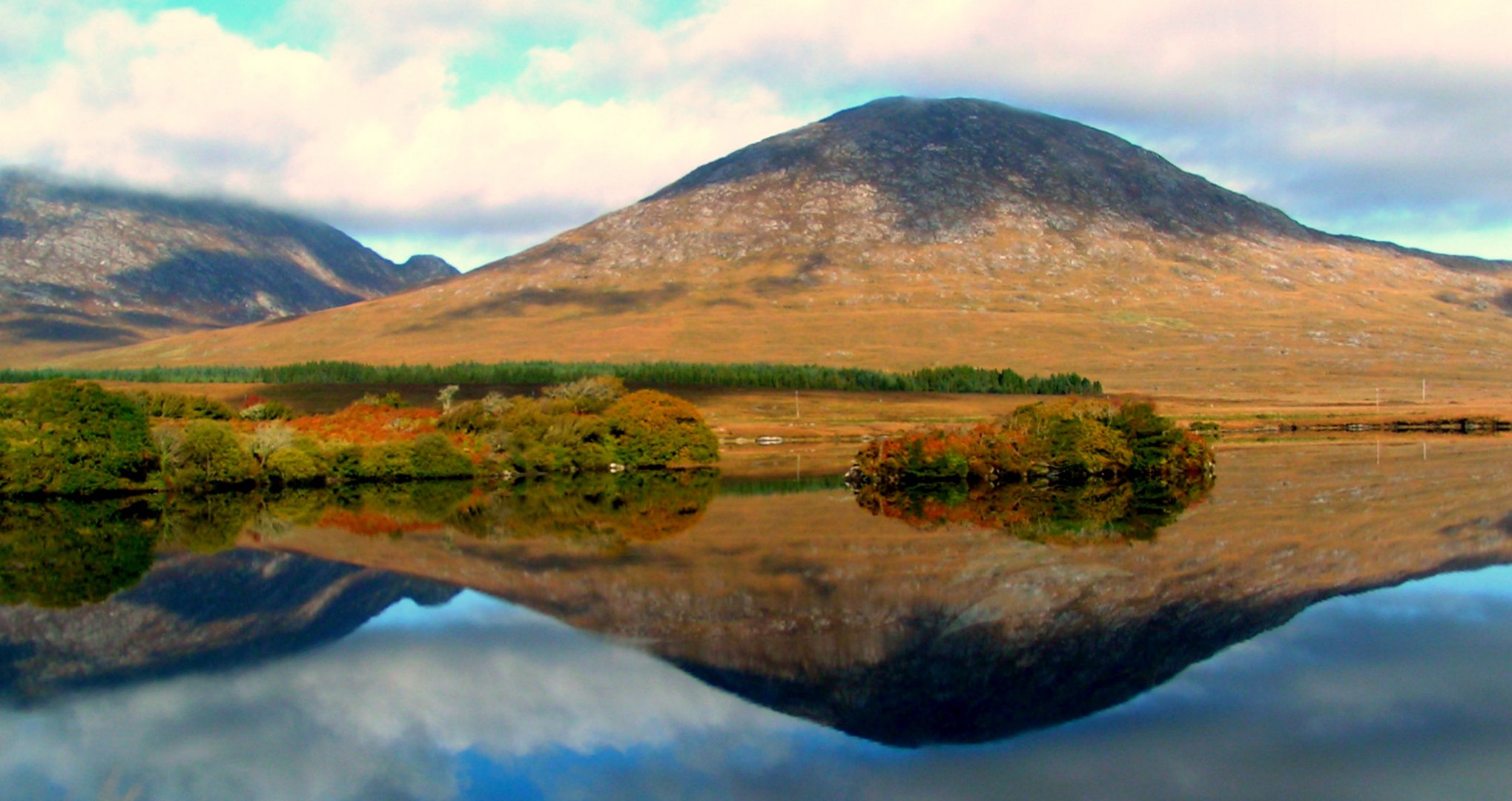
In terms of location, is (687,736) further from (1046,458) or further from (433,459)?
(433,459)

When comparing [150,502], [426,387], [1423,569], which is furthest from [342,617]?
[426,387]

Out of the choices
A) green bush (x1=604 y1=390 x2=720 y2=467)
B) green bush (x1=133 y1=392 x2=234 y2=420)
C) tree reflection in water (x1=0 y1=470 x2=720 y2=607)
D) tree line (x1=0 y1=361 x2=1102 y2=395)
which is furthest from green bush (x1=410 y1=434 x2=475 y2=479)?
tree line (x1=0 y1=361 x2=1102 y2=395)

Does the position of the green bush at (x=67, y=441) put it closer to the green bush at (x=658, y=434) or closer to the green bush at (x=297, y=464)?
the green bush at (x=297, y=464)

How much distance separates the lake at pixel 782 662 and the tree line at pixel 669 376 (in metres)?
91.2

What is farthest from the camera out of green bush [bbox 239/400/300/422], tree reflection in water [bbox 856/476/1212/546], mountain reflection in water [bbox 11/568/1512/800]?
green bush [bbox 239/400/300/422]

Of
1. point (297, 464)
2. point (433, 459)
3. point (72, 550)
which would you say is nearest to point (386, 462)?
point (433, 459)

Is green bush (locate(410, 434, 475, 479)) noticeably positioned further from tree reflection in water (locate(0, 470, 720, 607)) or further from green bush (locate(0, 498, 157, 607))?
green bush (locate(0, 498, 157, 607))

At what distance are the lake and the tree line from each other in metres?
91.2

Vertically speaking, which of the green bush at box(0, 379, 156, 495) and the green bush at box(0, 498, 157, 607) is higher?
the green bush at box(0, 379, 156, 495)

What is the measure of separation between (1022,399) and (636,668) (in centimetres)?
10560

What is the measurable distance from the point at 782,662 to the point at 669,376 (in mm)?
122781

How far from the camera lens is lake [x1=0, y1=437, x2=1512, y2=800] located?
15250 millimetres

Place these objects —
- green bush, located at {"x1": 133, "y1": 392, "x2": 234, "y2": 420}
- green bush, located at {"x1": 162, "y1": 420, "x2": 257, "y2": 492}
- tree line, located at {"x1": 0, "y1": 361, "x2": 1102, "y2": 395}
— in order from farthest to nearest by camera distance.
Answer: tree line, located at {"x1": 0, "y1": 361, "x2": 1102, "y2": 395}
green bush, located at {"x1": 133, "y1": 392, "x2": 234, "y2": 420}
green bush, located at {"x1": 162, "y1": 420, "x2": 257, "y2": 492}

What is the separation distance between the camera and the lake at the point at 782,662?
15250mm
